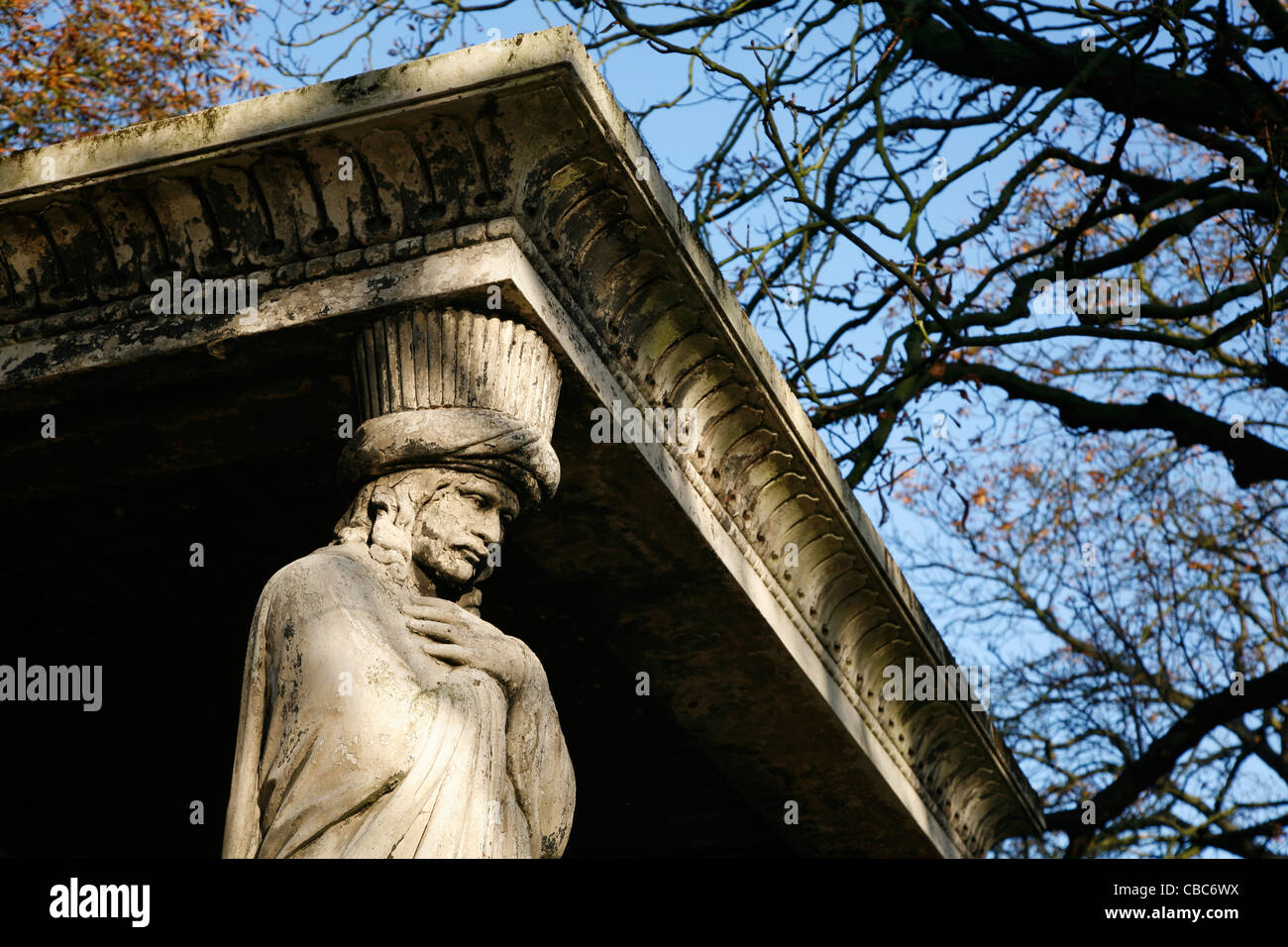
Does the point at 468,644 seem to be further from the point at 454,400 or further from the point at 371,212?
the point at 371,212

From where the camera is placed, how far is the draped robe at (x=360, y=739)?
10.3 feet

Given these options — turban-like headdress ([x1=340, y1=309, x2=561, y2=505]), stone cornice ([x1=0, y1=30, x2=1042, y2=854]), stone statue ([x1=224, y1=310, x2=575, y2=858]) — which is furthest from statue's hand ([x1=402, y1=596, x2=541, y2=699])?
stone cornice ([x1=0, y1=30, x2=1042, y2=854])

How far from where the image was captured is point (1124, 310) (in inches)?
321

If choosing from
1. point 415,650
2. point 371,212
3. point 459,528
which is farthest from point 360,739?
point 371,212

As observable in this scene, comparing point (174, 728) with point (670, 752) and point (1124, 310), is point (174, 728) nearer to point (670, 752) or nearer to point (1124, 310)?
point (670, 752)

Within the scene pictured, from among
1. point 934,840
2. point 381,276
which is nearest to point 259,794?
point 381,276

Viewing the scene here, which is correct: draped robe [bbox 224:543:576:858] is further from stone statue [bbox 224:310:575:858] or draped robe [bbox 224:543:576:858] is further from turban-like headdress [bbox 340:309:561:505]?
turban-like headdress [bbox 340:309:561:505]

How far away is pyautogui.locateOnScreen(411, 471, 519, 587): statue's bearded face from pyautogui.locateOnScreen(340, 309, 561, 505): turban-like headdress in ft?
0.11

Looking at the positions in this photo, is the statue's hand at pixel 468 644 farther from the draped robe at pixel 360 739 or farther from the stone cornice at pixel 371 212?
the stone cornice at pixel 371 212

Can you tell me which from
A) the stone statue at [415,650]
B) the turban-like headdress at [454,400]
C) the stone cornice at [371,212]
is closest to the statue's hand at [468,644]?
the stone statue at [415,650]

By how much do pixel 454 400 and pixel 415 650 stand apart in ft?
2.06

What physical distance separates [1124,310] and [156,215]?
539 centimetres

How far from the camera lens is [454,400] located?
12.4 feet

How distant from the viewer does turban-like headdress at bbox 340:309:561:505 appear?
3701mm
